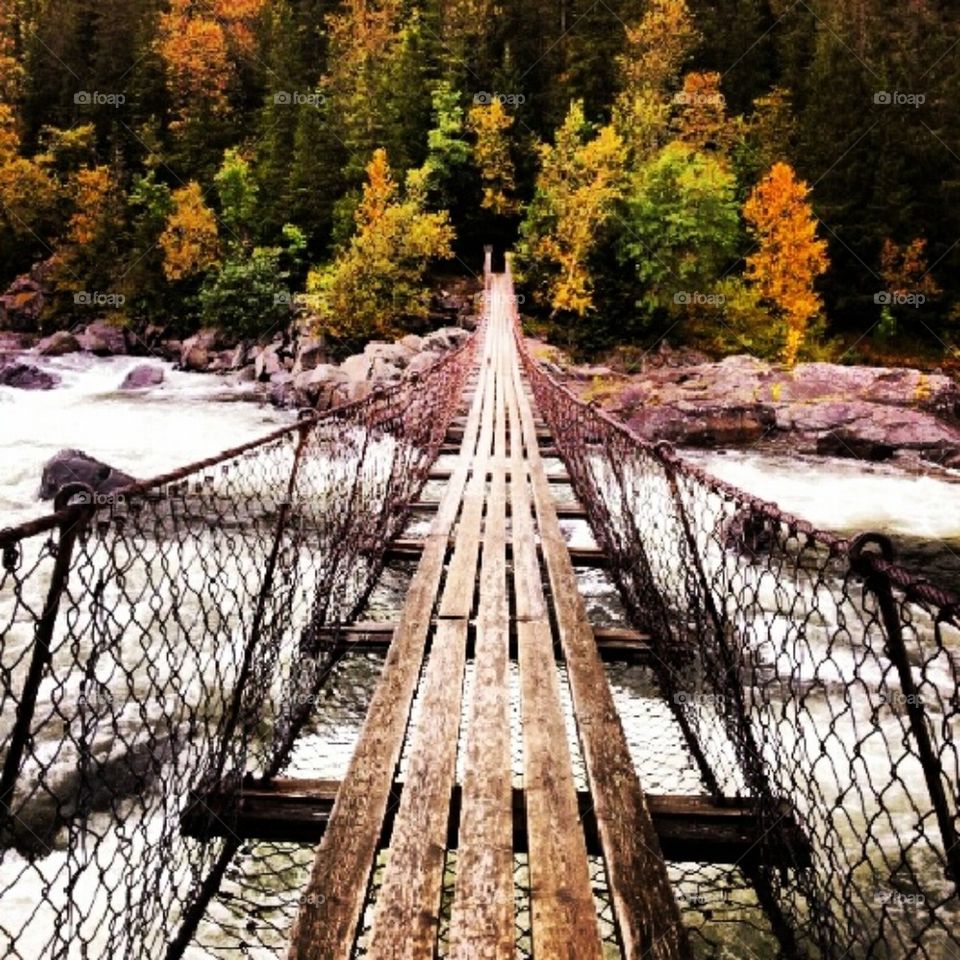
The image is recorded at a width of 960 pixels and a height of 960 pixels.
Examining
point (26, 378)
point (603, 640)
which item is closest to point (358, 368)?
point (26, 378)

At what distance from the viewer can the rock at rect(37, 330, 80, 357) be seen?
79.7 feet

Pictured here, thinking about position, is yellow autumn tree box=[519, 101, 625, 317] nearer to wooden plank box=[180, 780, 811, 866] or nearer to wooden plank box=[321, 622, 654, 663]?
wooden plank box=[321, 622, 654, 663]

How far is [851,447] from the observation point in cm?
1427

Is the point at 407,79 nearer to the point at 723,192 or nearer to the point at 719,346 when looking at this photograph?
the point at 723,192

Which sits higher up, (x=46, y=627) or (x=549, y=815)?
(x=46, y=627)

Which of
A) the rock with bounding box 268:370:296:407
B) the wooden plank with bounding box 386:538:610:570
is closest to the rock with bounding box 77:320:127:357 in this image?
the rock with bounding box 268:370:296:407

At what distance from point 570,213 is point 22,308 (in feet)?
72.7

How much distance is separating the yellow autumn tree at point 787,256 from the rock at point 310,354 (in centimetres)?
1480

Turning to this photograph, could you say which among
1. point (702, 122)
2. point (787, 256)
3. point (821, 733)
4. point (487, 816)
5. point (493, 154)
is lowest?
point (821, 733)

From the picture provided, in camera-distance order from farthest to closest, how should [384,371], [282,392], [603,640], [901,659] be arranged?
[282,392], [384,371], [603,640], [901,659]

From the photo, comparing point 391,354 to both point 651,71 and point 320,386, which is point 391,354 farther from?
point 651,71

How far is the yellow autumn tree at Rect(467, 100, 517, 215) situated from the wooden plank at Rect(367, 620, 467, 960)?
2909cm

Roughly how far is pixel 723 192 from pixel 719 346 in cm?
492

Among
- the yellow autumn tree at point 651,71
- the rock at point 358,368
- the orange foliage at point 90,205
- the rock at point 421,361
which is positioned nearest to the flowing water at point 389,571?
the rock at point 358,368
